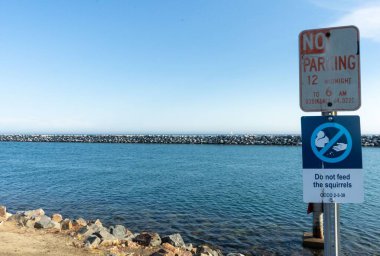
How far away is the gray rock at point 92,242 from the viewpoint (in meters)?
9.12

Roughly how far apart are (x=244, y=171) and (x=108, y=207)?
19688 millimetres

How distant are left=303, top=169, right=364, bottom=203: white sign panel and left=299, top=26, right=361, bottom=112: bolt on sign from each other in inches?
20.9

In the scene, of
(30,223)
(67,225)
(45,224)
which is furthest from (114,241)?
(30,223)

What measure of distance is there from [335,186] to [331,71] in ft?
3.17

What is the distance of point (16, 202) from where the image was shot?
2070cm

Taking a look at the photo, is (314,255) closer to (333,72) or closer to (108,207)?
(333,72)

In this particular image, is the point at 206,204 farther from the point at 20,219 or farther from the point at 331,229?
the point at 331,229

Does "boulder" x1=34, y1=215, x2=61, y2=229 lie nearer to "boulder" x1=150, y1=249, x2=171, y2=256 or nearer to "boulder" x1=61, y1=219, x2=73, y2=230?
"boulder" x1=61, y1=219, x2=73, y2=230

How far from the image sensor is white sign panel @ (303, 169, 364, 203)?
260cm

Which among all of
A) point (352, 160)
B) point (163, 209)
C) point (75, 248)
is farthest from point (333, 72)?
point (163, 209)

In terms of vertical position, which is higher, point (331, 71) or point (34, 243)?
point (331, 71)

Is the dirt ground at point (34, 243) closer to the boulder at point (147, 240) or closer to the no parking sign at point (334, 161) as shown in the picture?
the boulder at point (147, 240)

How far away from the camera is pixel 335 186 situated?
2.62 meters

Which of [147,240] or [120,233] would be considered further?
[120,233]
